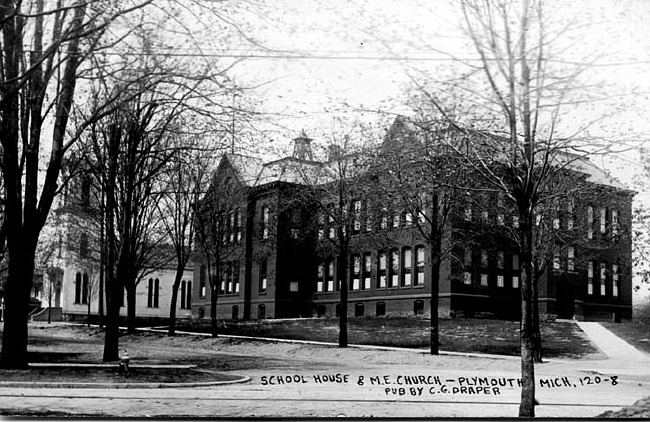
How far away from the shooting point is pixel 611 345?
2109cm

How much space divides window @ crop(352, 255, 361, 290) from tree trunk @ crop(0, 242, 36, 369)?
485 inches

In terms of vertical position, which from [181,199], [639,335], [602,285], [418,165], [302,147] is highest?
[302,147]

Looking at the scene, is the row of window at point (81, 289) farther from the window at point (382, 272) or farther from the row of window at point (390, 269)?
the window at point (382, 272)

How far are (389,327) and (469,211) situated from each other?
379 inches

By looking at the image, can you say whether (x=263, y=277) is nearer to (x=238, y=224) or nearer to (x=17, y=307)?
(x=238, y=224)

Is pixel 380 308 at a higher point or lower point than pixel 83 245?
lower

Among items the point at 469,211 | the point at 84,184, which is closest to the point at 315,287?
the point at 469,211

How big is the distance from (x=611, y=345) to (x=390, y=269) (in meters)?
9.98

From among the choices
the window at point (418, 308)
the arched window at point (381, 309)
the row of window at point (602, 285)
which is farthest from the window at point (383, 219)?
the row of window at point (602, 285)

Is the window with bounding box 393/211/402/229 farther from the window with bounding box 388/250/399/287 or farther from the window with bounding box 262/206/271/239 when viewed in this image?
the window with bounding box 388/250/399/287

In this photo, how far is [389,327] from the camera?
28672 millimetres

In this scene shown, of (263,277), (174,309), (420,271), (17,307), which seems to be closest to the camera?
(17,307)

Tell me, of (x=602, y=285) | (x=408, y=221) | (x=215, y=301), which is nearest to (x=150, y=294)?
(x=215, y=301)

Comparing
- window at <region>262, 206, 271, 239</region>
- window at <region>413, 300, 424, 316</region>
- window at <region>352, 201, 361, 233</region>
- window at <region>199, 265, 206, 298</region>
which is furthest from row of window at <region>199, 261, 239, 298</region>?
window at <region>413, 300, 424, 316</region>
